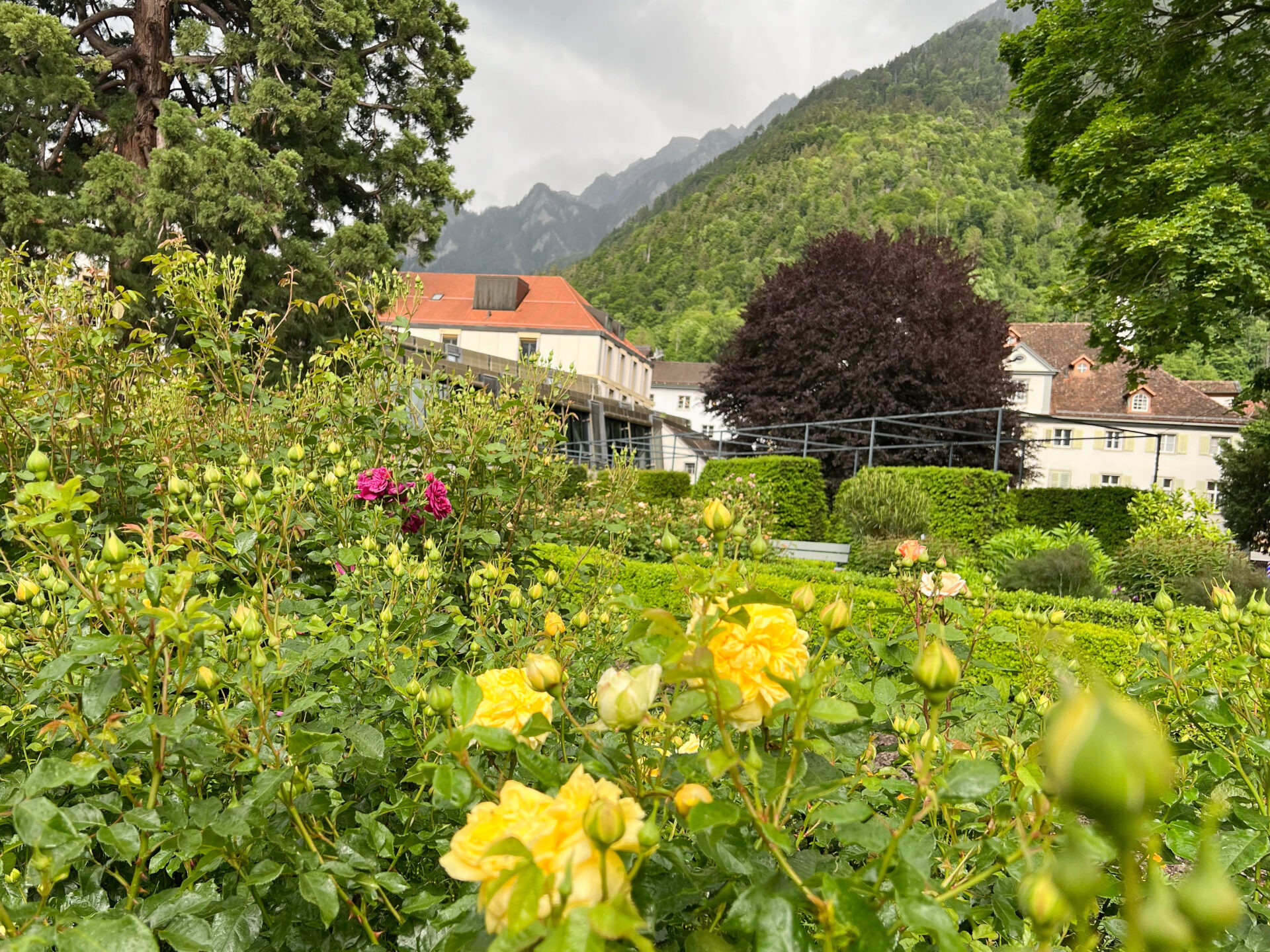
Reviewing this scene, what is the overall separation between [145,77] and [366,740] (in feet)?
43.9

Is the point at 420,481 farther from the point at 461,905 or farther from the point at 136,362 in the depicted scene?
the point at 461,905

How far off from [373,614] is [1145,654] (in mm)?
1489

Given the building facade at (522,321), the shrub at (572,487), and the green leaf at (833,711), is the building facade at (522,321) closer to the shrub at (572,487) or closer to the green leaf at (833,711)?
the shrub at (572,487)

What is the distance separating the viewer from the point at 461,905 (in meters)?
0.58

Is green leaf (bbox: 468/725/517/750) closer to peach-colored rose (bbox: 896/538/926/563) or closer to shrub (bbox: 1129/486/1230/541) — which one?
peach-colored rose (bbox: 896/538/926/563)

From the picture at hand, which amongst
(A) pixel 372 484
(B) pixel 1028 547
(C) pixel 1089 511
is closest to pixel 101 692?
(A) pixel 372 484

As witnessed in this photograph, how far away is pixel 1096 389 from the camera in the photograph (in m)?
30.0

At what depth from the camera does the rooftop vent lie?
1505 inches

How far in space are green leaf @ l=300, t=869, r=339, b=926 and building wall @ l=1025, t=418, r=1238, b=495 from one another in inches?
1178

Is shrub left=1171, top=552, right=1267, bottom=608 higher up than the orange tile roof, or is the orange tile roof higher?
the orange tile roof

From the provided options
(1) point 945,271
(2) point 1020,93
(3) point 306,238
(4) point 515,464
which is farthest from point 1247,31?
(3) point 306,238

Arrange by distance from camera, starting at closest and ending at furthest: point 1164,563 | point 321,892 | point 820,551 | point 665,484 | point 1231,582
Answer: point 321,892, point 1231,582, point 1164,563, point 820,551, point 665,484

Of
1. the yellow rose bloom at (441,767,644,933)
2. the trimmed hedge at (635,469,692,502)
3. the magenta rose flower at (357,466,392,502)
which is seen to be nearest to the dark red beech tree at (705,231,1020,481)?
the trimmed hedge at (635,469,692,502)

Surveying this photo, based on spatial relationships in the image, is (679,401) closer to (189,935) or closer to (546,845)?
(189,935)
